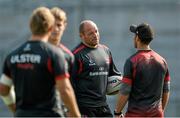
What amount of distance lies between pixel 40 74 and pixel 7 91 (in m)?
0.46

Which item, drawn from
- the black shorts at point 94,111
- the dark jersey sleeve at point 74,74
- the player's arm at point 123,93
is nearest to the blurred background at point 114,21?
the black shorts at point 94,111

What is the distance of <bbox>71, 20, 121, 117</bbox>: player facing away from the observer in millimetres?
7141

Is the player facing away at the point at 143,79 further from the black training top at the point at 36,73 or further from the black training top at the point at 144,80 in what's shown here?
the black training top at the point at 36,73

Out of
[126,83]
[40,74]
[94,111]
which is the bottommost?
[94,111]

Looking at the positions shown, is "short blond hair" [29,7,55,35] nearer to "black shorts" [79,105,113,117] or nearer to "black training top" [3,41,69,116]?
"black training top" [3,41,69,116]

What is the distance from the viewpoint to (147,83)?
22.0 ft

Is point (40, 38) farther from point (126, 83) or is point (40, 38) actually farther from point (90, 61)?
point (90, 61)

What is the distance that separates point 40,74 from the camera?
17.6 feet

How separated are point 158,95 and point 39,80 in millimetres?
1779

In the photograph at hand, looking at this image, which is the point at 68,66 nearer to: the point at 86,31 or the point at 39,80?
the point at 39,80

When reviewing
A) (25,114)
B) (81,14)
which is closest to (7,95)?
(25,114)

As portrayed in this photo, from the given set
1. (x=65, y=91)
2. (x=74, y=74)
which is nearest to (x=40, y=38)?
(x=65, y=91)

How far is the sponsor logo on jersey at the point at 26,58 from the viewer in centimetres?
535

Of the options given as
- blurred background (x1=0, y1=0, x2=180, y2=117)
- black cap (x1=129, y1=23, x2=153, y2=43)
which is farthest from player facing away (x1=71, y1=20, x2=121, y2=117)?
blurred background (x1=0, y1=0, x2=180, y2=117)
